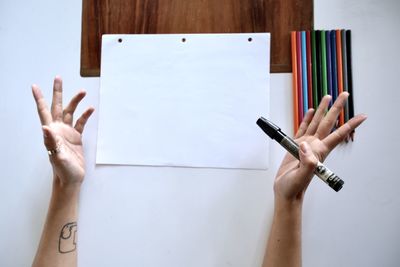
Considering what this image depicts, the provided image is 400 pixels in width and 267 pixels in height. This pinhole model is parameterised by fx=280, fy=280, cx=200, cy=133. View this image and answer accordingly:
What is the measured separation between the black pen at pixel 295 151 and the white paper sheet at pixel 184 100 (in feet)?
0.21

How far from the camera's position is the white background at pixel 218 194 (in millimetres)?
541

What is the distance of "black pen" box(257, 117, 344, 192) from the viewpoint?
42 cm

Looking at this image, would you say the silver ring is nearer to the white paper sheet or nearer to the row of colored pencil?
the white paper sheet

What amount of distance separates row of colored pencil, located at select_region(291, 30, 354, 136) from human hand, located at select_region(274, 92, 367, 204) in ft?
0.15

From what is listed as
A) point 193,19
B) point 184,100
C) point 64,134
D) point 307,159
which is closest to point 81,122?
point 64,134

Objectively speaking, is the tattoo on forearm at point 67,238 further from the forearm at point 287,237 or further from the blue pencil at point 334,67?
the blue pencil at point 334,67

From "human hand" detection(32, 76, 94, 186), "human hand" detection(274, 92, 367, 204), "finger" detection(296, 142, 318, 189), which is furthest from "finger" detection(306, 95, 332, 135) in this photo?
"human hand" detection(32, 76, 94, 186)

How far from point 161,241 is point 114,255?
0.33 feet

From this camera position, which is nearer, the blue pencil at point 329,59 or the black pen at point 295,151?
the black pen at point 295,151

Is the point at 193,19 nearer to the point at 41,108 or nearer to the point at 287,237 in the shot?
the point at 41,108

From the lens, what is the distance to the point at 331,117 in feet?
1.57

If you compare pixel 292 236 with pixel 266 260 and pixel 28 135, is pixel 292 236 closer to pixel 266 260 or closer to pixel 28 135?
pixel 266 260

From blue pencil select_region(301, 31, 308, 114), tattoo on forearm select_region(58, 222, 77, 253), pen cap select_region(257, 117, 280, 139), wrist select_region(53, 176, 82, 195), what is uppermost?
blue pencil select_region(301, 31, 308, 114)

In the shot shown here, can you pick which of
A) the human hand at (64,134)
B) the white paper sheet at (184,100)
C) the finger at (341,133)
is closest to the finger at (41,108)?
the human hand at (64,134)
